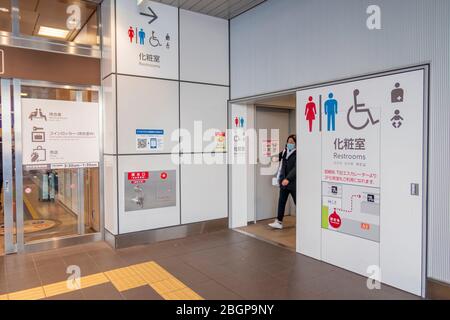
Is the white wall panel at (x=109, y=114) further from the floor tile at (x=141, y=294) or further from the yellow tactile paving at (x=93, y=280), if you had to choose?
the floor tile at (x=141, y=294)

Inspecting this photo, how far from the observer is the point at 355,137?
386 centimetres

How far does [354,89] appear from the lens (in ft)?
12.7

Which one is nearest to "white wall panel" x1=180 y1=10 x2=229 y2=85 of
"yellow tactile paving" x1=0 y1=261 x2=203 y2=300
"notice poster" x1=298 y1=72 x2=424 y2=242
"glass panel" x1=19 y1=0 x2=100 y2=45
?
"glass panel" x1=19 y1=0 x2=100 y2=45

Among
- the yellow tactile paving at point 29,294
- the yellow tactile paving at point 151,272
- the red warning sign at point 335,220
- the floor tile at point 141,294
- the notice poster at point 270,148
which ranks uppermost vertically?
the notice poster at point 270,148

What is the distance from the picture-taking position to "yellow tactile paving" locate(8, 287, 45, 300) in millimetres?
3305

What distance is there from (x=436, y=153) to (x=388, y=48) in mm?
1217

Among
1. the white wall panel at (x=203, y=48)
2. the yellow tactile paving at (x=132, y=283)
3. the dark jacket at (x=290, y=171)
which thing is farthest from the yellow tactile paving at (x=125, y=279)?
the white wall panel at (x=203, y=48)

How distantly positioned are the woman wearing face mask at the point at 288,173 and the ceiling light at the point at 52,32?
395 centimetres

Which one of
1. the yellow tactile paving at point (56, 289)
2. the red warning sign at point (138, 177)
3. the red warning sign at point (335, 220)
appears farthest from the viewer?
the red warning sign at point (138, 177)

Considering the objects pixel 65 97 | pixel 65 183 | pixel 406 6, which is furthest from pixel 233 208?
pixel 406 6

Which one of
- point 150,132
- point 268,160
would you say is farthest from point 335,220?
point 150,132

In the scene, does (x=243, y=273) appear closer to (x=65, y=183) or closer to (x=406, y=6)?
(x=65, y=183)

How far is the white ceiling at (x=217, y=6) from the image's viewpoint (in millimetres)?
5180

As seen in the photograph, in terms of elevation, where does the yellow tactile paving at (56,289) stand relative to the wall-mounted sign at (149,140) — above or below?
below
